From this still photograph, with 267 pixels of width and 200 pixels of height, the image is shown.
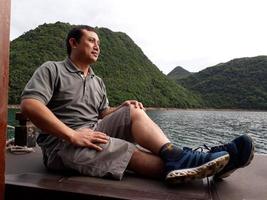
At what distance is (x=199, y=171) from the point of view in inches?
78.9

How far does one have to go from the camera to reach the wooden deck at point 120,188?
1924 mm

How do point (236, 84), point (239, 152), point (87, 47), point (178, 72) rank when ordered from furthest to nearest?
point (178, 72)
point (236, 84)
point (87, 47)
point (239, 152)

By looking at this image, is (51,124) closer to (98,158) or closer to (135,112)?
(98,158)

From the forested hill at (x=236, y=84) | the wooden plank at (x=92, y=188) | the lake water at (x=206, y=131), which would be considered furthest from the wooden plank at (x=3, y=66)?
the forested hill at (x=236, y=84)

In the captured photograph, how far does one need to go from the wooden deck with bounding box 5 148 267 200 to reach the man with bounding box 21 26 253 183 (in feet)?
0.30

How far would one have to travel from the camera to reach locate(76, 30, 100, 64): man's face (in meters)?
2.52

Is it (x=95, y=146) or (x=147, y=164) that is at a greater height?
(x=95, y=146)

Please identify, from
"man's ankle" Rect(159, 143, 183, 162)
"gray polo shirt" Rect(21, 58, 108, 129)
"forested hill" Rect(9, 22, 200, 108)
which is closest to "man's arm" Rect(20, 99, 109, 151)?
"gray polo shirt" Rect(21, 58, 108, 129)

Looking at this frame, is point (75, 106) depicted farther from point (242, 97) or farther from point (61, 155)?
point (242, 97)

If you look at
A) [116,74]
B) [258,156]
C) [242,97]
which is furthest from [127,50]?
[258,156]

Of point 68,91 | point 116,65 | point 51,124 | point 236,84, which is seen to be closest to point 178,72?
point 236,84

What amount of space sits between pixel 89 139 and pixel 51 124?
27 centimetres

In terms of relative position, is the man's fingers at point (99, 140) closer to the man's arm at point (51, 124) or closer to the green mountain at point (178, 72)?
the man's arm at point (51, 124)

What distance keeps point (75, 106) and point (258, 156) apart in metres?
1.90
